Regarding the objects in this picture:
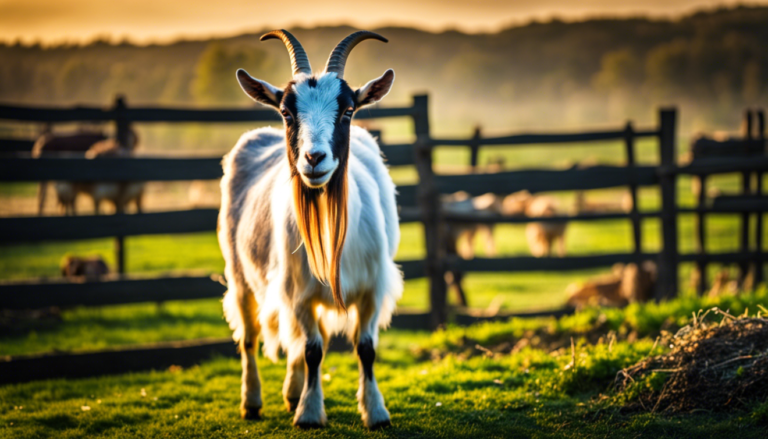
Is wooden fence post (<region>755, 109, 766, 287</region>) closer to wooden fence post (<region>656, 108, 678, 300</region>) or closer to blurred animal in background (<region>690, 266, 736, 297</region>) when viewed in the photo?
blurred animal in background (<region>690, 266, 736, 297</region>)

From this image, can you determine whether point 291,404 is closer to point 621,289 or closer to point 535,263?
point 535,263

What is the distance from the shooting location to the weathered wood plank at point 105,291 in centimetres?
630

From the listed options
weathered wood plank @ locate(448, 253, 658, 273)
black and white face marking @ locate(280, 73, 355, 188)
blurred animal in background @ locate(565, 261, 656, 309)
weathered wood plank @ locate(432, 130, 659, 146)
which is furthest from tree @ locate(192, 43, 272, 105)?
black and white face marking @ locate(280, 73, 355, 188)

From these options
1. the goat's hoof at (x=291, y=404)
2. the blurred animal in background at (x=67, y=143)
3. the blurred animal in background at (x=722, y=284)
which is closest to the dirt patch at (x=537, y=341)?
the goat's hoof at (x=291, y=404)

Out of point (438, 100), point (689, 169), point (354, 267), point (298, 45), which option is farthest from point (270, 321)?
point (438, 100)

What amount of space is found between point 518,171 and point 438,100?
129044 millimetres

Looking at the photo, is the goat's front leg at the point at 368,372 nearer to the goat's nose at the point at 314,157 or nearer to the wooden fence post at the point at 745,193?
the goat's nose at the point at 314,157

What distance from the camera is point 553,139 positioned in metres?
9.18

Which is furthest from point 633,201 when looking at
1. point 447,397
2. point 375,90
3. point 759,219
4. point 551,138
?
point 375,90

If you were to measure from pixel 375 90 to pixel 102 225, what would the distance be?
12.6 ft

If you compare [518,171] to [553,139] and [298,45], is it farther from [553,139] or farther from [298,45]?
[298,45]

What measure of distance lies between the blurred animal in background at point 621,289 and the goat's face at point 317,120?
7792mm

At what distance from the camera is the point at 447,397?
497cm

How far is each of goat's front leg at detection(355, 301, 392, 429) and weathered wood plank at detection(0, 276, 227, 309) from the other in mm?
2870
